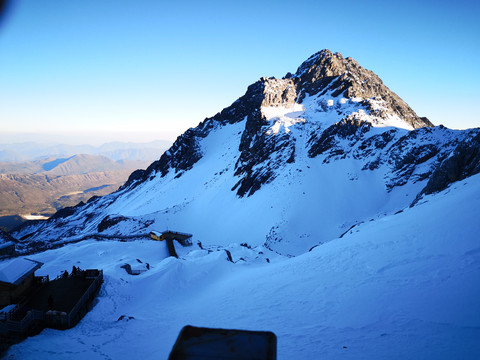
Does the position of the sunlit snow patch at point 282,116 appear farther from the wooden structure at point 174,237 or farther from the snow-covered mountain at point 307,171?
the wooden structure at point 174,237

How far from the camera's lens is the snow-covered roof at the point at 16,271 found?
46.7 feet

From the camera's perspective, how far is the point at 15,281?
46.7 ft

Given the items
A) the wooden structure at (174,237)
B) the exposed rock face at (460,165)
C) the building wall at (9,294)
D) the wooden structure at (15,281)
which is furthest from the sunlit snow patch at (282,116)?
the building wall at (9,294)

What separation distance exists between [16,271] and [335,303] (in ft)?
58.6

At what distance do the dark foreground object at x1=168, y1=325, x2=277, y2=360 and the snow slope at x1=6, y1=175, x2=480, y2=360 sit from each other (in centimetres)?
476

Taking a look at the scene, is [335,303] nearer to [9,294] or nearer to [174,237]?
[9,294]

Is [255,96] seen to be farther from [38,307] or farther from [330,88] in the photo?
[38,307]

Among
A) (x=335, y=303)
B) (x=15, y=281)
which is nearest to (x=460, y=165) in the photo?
(x=335, y=303)

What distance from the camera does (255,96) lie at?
89.6m

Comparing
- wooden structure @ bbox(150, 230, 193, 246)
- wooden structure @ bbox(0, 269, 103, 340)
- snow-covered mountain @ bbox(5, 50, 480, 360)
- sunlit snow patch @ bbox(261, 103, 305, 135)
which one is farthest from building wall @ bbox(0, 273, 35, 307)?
sunlit snow patch @ bbox(261, 103, 305, 135)

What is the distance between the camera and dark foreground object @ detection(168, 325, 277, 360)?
11.7ft

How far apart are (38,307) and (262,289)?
498 inches

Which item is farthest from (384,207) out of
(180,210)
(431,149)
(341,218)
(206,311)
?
(180,210)

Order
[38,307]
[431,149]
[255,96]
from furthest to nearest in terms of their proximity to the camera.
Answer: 1. [255,96]
2. [431,149]
3. [38,307]
